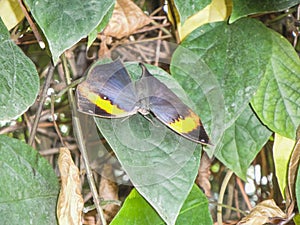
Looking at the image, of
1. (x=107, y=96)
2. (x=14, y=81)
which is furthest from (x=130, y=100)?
(x=14, y=81)

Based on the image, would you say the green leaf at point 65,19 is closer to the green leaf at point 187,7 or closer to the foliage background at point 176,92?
the foliage background at point 176,92

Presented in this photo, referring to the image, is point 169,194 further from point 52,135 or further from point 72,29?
point 52,135

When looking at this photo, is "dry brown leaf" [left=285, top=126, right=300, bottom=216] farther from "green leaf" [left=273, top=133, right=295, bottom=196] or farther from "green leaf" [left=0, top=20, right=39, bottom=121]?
"green leaf" [left=0, top=20, right=39, bottom=121]

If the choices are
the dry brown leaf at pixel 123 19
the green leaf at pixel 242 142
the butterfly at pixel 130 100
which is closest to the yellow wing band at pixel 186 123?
the butterfly at pixel 130 100

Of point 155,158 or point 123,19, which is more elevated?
point 123,19

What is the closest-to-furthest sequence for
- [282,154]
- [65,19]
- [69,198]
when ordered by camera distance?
1. [65,19]
2. [69,198]
3. [282,154]

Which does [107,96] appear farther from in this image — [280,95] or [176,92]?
[280,95]

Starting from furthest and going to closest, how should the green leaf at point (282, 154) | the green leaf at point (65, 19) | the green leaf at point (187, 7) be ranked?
the green leaf at point (282, 154) → the green leaf at point (187, 7) → the green leaf at point (65, 19)
